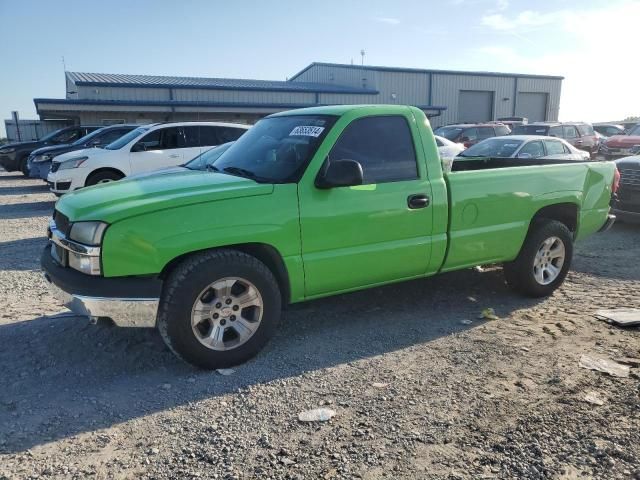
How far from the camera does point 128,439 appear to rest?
3084 millimetres

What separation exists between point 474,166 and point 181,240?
4440mm

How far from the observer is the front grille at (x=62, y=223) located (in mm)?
3787

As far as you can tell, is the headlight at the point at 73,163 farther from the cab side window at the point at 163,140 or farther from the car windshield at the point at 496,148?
the car windshield at the point at 496,148

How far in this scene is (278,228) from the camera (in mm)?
3895

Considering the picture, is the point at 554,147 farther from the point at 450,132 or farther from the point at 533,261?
the point at 533,261

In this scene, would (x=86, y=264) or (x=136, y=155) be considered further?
(x=136, y=155)

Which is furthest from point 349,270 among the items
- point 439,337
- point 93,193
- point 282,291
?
point 93,193

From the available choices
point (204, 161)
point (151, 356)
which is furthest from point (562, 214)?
point (151, 356)

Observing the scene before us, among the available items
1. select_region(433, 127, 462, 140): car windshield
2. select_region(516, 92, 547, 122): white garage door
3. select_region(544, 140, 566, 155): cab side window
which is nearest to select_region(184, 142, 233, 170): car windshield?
select_region(544, 140, 566, 155): cab side window

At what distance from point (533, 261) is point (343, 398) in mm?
2867

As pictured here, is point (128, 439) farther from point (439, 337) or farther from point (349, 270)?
point (439, 337)

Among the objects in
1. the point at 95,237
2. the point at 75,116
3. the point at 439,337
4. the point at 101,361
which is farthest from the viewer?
the point at 75,116

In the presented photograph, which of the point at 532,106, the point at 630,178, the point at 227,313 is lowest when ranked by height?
the point at 227,313

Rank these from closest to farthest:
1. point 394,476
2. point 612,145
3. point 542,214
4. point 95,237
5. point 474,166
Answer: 1. point 394,476
2. point 95,237
3. point 542,214
4. point 474,166
5. point 612,145
